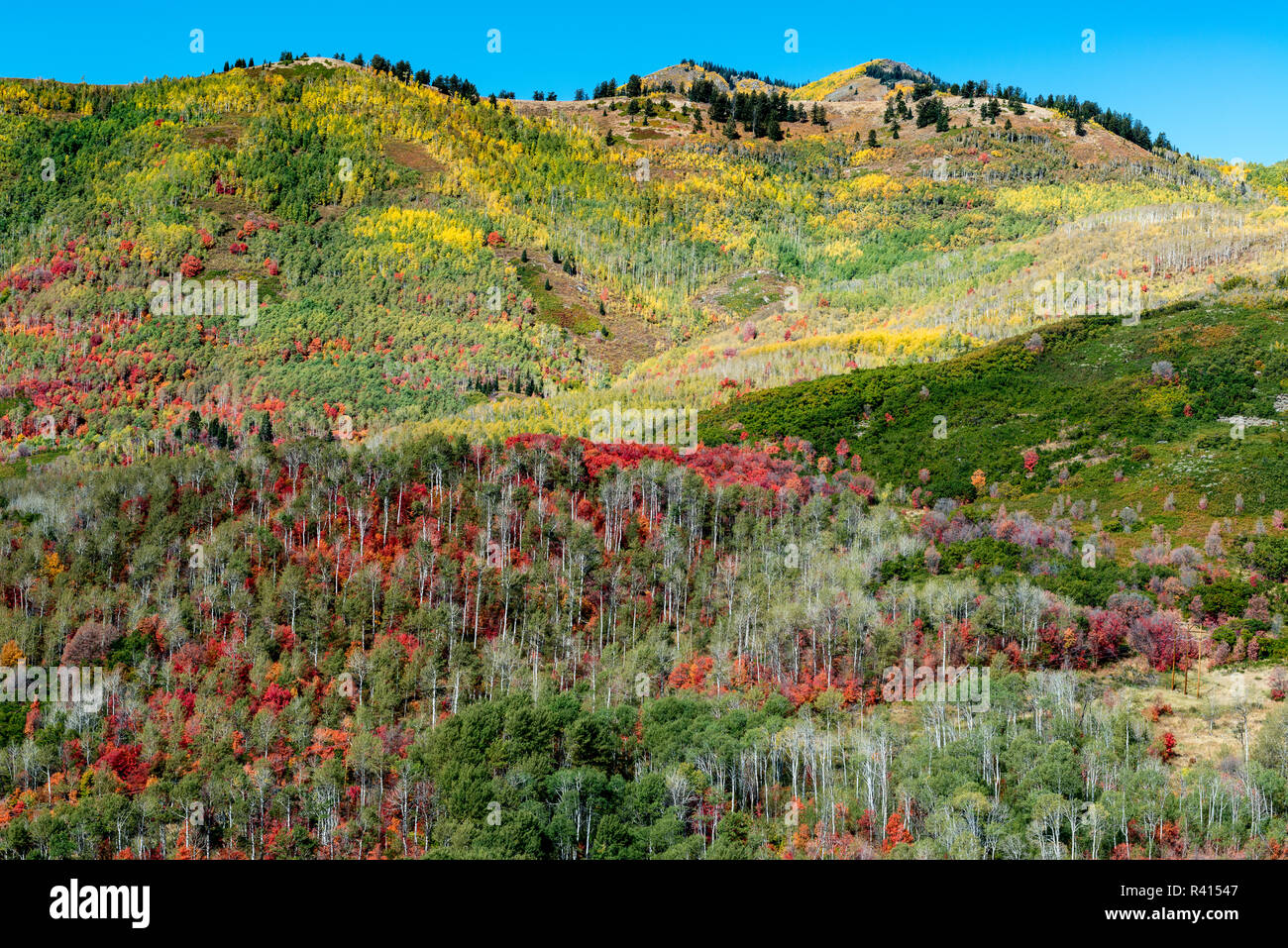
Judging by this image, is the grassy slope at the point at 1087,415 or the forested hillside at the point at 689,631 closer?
the forested hillside at the point at 689,631

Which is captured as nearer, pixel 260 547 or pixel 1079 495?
pixel 260 547

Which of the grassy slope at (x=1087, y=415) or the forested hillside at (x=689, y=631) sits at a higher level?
the grassy slope at (x=1087, y=415)

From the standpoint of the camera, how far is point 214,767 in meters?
86.5

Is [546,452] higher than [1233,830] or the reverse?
higher

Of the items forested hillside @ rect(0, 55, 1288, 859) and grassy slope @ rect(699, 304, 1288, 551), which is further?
grassy slope @ rect(699, 304, 1288, 551)

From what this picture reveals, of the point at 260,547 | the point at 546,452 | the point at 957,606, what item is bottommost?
the point at 957,606

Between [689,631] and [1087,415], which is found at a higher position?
[1087,415]

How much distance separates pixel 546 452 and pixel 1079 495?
66.2 meters

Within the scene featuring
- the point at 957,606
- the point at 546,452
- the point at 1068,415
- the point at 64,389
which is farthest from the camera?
the point at 64,389

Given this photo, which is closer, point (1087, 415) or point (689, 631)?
point (689, 631)

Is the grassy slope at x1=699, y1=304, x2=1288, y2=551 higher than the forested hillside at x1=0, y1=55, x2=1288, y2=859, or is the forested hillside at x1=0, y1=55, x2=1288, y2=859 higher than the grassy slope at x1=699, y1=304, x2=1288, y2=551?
the grassy slope at x1=699, y1=304, x2=1288, y2=551

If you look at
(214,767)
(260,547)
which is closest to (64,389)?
(260,547)
